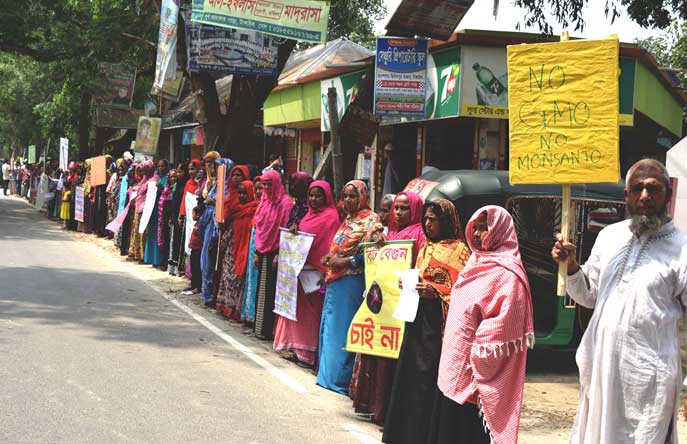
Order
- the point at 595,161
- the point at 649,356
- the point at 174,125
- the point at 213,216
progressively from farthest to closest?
1. the point at 174,125
2. the point at 213,216
3. the point at 595,161
4. the point at 649,356

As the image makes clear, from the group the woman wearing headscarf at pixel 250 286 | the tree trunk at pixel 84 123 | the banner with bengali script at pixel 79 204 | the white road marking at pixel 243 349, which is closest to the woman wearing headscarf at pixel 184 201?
the white road marking at pixel 243 349

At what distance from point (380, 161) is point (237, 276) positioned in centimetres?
629

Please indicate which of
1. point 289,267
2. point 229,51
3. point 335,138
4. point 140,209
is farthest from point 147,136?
point 289,267

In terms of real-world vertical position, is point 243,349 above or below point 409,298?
below

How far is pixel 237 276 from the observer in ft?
34.7

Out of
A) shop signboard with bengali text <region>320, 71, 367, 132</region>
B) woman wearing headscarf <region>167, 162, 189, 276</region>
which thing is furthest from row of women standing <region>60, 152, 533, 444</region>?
shop signboard with bengali text <region>320, 71, 367, 132</region>

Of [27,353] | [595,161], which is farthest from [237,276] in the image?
[595,161]

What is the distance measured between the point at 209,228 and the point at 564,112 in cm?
796

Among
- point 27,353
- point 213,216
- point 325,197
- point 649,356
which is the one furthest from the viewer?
point 213,216

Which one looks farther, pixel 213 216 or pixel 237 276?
pixel 213 216

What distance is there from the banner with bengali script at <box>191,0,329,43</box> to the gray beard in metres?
8.64

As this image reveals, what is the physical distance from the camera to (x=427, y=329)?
5523 millimetres

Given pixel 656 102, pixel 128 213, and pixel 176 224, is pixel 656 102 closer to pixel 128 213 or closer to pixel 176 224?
pixel 176 224

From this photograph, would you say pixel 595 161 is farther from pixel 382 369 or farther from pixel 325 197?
pixel 325 197
